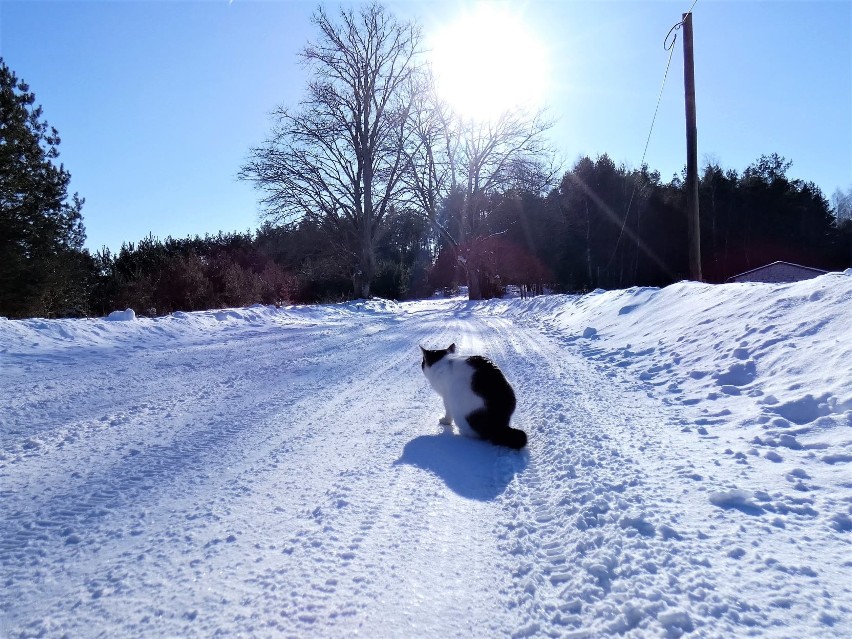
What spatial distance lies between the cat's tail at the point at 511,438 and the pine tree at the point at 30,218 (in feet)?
64.2

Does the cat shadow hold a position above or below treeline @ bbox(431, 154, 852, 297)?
below

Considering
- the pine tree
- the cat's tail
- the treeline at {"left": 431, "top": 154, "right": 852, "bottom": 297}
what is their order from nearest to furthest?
the cat's tail < the pine tree < the treeline at {"left": 431, "top": 154, "right": 852, "bottom": 297}

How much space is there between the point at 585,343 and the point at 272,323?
856 centimetres

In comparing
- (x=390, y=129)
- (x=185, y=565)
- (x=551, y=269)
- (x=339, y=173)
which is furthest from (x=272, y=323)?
(x=551, y=269)

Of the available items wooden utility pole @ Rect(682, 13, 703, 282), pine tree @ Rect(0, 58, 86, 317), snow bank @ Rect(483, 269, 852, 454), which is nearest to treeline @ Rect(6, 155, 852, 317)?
pine tree @ Rect(0, 58, 86, 317)

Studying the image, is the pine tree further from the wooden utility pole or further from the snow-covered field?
the wooden utility pole

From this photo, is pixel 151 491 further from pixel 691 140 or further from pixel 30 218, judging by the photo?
pixel 30 218

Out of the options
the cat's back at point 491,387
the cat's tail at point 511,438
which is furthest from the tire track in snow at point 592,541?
the cat's back at point 491,387

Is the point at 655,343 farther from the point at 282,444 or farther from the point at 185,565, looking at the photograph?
the point at 185,565

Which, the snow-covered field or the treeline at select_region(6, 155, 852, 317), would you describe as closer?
the snow-covered field

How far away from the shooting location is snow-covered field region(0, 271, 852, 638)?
194 cm

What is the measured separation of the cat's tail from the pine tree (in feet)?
64.2

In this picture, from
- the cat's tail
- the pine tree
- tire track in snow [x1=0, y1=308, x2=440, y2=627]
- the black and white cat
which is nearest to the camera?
tire track in snow [x1=0, y1=308, x2=440, y2=627]

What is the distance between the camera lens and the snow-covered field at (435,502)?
1.94m
